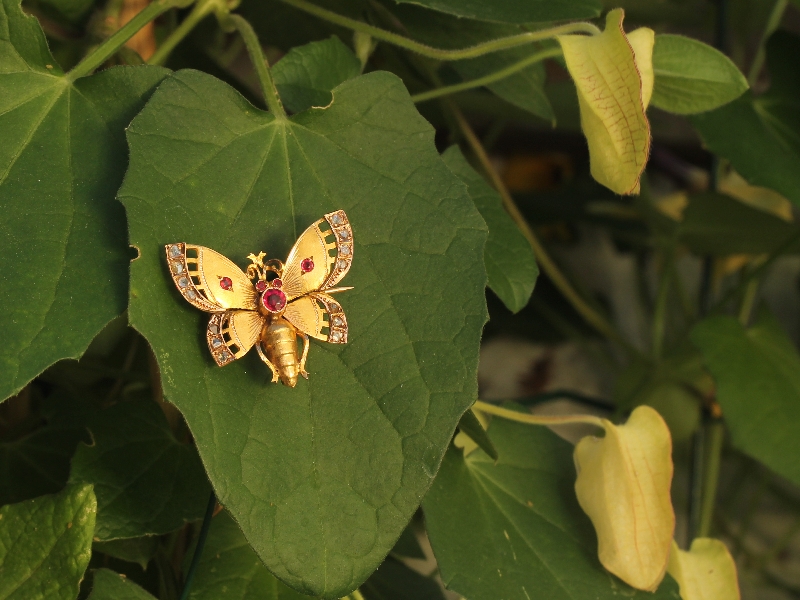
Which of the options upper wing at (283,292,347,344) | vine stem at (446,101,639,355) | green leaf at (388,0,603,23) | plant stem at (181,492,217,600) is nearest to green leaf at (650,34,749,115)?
green leaf at (388,0,603,23)

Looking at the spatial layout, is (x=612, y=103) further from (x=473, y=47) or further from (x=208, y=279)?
(x=208, y=279)

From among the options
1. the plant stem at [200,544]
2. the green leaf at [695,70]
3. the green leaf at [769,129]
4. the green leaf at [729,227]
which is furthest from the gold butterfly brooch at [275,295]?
the green leaf at [729,227]

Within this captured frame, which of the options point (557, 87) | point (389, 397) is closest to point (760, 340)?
point (557, 87)

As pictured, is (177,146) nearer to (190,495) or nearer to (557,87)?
(190,495)

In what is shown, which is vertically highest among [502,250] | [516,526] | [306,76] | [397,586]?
[306,76]

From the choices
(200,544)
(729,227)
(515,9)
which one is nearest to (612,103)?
(515,9)

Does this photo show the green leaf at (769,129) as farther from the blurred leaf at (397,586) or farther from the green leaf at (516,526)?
the blurred leaf at (397,586)

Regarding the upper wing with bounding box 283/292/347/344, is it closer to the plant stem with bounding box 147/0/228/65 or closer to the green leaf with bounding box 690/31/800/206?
the plant stem with bounding box 147/0/228/65
